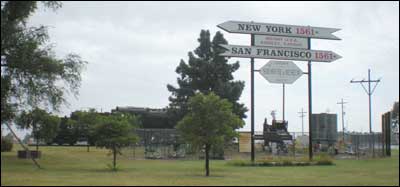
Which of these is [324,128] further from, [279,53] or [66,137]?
[66,137]

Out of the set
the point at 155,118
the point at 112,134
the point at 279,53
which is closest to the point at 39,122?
the point at 112,134

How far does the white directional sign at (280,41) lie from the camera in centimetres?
3678

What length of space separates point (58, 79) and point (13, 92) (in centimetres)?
296

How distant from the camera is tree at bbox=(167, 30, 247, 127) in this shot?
192 feet

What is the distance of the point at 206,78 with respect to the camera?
2341 inches

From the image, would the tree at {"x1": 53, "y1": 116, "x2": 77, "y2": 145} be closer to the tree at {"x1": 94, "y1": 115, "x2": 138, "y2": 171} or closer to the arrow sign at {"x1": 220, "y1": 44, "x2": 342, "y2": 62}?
the arrow sign at {"x1": 220, "y1": 44, "x2": 342, "y2": 62}

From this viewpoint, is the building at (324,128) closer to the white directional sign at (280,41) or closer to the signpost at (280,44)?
the signpost at (280,44)

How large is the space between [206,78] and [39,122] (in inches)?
1034

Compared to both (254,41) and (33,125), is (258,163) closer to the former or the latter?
(254,41)

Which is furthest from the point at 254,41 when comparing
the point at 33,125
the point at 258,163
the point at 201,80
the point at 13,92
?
the point at 201,80

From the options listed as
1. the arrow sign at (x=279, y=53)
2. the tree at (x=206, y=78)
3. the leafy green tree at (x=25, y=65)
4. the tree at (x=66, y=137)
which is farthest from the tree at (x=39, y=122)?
the tree at (x=206, y=78)

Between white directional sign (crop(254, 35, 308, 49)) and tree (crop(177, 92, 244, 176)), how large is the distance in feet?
37.7

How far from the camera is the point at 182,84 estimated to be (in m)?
60.8

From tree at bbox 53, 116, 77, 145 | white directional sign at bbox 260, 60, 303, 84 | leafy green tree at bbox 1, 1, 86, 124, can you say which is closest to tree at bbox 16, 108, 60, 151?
leafy green tree at bbox 1, 1, 86, 124
